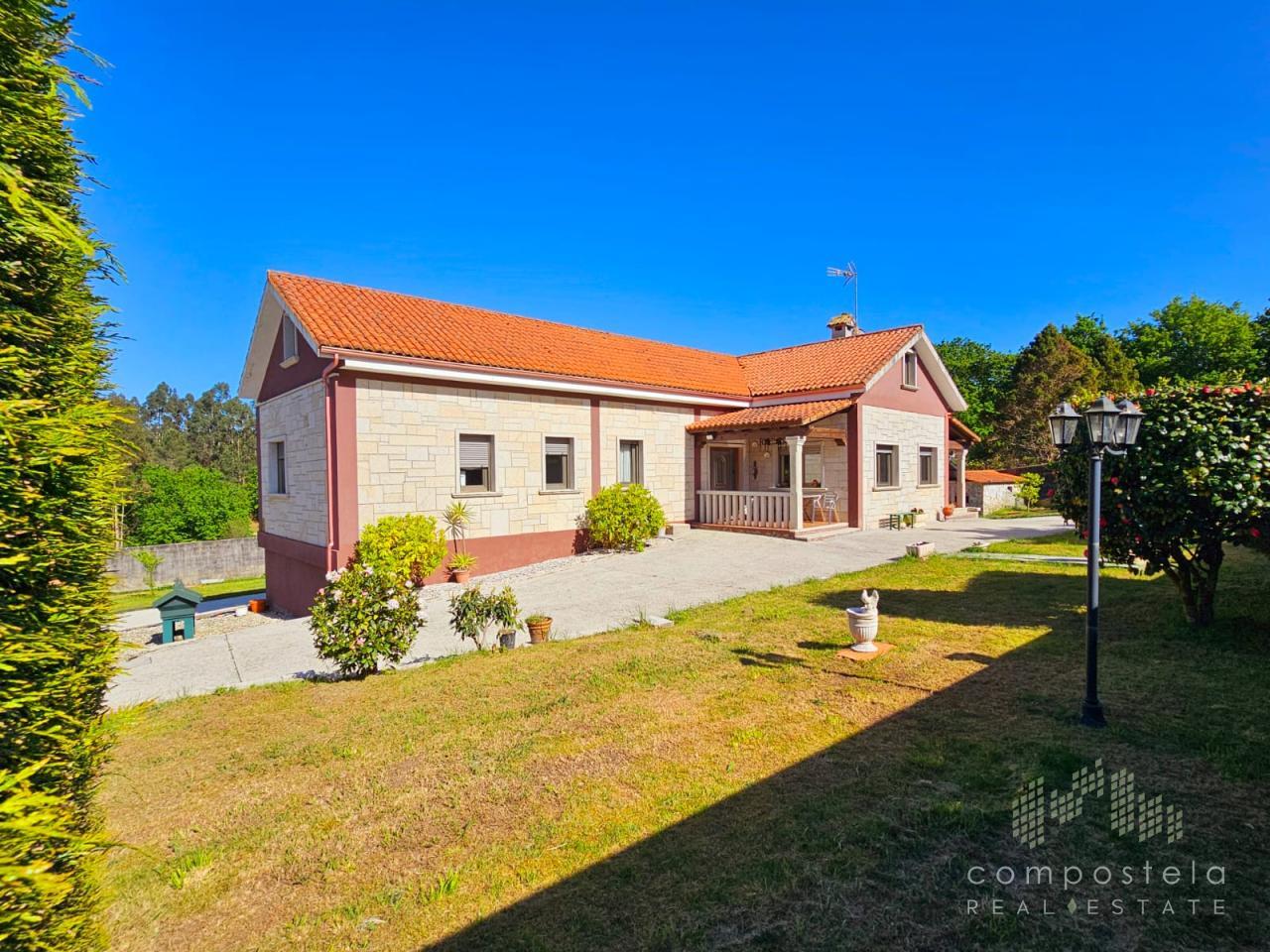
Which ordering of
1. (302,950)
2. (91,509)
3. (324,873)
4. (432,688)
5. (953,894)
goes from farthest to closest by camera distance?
(432,688) → (324,873) → (953,894) → (302,950) → (91,509)

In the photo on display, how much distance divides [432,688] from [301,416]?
9.62 meters

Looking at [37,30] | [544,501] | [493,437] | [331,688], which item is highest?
[37,30]

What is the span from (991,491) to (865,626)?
25.0 m

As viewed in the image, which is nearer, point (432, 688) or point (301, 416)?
point (432, 688)

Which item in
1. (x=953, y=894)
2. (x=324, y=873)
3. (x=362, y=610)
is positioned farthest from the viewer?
(x=362, y=610)

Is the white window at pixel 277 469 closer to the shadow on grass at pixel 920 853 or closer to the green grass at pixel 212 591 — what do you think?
the green grass at pixel 212 591

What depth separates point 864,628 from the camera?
6.95 metres

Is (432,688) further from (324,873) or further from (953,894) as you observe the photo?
(953,894)

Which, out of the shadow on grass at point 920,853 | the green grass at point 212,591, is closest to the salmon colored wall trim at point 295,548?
the green grass at point 212,591

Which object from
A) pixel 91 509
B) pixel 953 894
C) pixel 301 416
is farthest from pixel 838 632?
pixel 301 416

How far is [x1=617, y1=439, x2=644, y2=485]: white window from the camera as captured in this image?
17172mm

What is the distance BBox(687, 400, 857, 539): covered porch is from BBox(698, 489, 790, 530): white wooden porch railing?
0.08 ft

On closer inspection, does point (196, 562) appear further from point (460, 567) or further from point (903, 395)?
point (903, 395)

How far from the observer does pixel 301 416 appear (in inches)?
539
